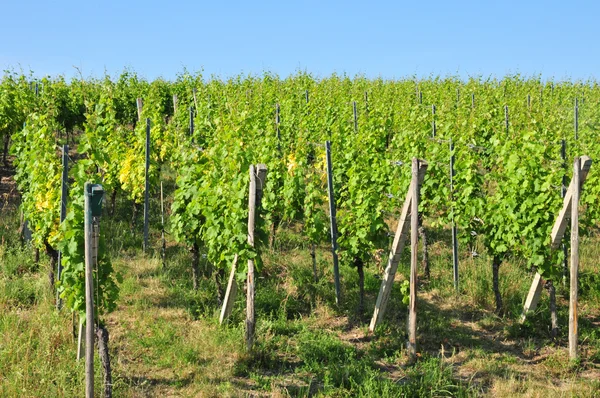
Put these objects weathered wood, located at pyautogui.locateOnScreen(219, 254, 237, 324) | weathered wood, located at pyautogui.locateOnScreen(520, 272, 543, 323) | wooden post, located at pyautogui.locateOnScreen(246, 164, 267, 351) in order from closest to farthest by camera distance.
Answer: wooden post, located at pyautogui.locateOnScreen(246, 164, 267, 351) < weathered wood, located at pyautogui.locateOnScreen(219, 254, 237, 324) < weathered wood, located at pyautogui.locateOnScreen(520, 272, 543, 323)

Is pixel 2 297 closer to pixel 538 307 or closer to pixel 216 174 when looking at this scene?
pixel 216 174

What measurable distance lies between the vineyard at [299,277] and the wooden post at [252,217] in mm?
15

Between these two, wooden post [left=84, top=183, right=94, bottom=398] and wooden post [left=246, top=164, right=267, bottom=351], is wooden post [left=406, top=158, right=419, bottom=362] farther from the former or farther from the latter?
wooden post [left=84, top=183, right=94, bottom=398]

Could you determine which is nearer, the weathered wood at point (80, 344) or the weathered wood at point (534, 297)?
the weathered wood at point (80, 344)

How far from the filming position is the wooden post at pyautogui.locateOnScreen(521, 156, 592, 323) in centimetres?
634

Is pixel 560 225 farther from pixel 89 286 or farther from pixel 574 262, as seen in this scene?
pixel 89 286

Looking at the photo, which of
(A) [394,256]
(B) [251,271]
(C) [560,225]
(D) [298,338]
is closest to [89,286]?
(B) [251,271]

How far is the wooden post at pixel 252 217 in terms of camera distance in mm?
6145

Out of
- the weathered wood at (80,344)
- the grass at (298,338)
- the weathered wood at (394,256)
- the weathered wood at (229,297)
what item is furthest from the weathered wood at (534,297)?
the weathered wood at (80,344)

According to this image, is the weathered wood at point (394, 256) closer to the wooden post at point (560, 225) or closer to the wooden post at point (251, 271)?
the wooden post at point (251, 271)

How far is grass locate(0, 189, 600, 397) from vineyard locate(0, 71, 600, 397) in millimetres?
24

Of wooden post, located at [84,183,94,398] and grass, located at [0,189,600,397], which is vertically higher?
wooden post, located at [84,183,94,398]

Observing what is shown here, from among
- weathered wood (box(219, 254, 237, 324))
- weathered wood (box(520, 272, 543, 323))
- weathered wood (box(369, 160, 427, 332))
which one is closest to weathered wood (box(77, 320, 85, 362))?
weathered wood (box(219, 254, 237, 324))

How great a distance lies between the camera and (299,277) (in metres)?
8.08
